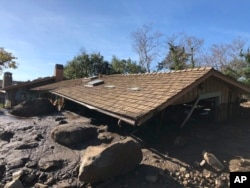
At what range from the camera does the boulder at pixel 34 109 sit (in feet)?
56.9

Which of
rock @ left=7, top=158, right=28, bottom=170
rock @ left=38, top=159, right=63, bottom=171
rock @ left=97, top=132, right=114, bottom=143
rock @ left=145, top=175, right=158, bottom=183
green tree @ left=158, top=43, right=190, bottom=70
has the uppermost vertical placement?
green tree @ left=158, top=43, right=190, bottom=70

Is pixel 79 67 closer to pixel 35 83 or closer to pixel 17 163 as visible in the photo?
pixel 35 83

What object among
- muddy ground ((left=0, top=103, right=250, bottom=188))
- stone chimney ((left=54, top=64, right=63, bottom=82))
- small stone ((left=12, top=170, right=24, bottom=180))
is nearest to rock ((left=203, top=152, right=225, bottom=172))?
muddy ground ((left=0, top=103, right=250, bottom=188))

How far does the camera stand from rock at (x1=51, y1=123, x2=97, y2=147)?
10.4 m

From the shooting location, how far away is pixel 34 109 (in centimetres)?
1752

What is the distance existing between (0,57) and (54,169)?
42.2 meters

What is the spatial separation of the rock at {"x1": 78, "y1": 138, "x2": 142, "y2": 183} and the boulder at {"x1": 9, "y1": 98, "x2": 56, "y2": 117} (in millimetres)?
10503

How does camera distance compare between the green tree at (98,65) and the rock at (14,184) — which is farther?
the green tree at (98,65)

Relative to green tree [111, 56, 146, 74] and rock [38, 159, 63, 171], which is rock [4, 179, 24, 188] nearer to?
rock [38, 159, 63, 171]

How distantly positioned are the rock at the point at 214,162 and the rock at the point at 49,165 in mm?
4644

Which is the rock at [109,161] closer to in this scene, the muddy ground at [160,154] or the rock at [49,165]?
the muddy ground at [160,154]

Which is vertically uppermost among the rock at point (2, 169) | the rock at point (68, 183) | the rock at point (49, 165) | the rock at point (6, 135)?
the rock at point (6, 135)

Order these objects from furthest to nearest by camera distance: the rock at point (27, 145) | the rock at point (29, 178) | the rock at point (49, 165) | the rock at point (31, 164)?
the rock at point (27, 145)
the rock at point (31, 164)
the rock at point (49, 165)
the rock at point (29, 178)

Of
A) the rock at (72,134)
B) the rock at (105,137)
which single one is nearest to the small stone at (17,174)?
the rock at (72,134)
